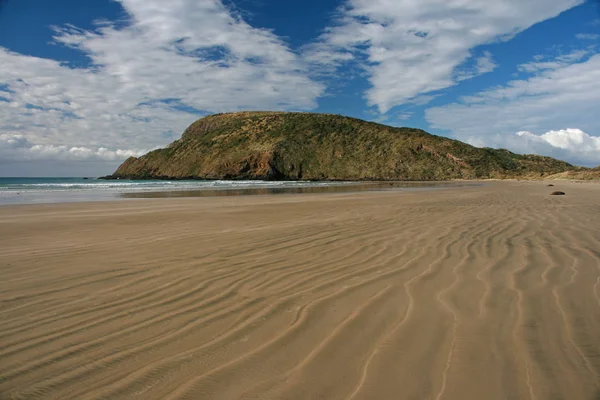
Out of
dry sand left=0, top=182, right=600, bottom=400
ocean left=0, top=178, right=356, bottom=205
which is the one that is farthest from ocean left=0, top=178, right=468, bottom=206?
dry sand left=0, top=182, right=600, bottom=400

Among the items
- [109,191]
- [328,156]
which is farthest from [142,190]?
[328,156]

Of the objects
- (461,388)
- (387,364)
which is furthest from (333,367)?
(461,388)

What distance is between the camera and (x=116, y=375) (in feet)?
7.72

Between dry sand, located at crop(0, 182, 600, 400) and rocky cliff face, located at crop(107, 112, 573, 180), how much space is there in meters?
66.5

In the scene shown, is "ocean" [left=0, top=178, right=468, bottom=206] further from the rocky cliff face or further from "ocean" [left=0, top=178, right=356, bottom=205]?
the rocky cliff face

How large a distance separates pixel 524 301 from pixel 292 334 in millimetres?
2294

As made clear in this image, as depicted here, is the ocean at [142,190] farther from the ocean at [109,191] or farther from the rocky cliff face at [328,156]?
the rocky cliff face at [328,156]

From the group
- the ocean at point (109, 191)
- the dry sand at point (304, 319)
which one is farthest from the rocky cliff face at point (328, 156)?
the dry sand at point (304, 319)

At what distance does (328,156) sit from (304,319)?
7730cm

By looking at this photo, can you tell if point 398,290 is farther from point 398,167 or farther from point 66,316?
point 398,167

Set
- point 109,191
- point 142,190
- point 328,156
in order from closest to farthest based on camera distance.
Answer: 1. point 109,191
2. point 142,190
3. point 328,156

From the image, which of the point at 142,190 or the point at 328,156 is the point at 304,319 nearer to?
the point at 142,190

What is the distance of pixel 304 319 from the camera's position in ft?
10.5

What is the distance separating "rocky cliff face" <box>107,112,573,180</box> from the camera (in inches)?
2827
